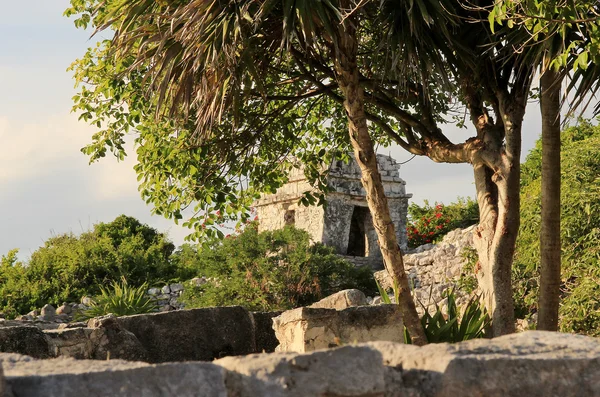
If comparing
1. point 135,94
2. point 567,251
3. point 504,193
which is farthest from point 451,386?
point 567,251

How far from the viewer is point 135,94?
392 inches

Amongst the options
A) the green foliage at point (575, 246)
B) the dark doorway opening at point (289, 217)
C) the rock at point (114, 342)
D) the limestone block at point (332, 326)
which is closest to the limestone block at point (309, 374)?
the limestone block at point (332, 326)

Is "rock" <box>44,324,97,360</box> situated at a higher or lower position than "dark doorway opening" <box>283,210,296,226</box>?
lower

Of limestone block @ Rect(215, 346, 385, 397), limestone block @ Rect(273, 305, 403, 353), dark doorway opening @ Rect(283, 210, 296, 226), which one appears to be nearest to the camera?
limestone block @ Rect(215, 346, 385, 397)

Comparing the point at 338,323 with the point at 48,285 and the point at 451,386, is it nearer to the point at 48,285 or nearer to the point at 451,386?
the point at 451,386

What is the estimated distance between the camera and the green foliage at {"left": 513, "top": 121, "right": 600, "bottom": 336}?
1031cm

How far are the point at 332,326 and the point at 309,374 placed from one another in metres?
3.73

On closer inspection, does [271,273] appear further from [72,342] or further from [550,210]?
[72,342]

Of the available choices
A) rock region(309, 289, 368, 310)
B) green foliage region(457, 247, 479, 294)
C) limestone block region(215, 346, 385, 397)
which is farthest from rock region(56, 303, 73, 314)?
limestone block region(215, 346, 385, 397)

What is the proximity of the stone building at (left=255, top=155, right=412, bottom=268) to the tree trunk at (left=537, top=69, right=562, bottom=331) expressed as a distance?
10.8 m

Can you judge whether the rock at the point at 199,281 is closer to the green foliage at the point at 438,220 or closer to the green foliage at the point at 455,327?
Answer: the green foliage at the point at 438,220

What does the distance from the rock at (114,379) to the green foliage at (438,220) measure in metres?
Answer: 19.3

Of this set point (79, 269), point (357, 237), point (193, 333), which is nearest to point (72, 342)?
point (193, 333)

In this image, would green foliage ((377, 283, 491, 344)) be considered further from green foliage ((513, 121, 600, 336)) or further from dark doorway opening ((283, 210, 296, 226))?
dark doorway opening ((283, 210, 296, 226))
